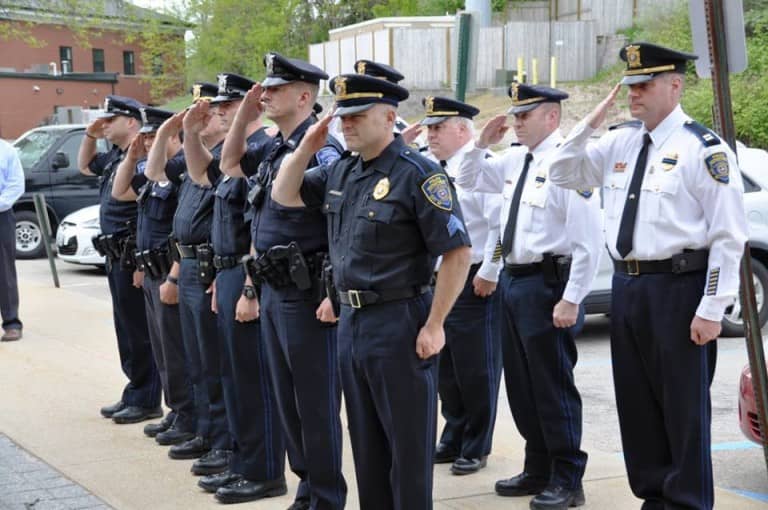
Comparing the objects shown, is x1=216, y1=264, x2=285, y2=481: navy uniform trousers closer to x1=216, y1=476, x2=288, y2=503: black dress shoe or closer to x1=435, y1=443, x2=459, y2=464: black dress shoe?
x1=216, y1=476, x2=288, y2=503: black dress shoe

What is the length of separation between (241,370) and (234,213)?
829 mm

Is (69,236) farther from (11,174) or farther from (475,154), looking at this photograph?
(475,154)

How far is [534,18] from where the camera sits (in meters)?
41.4

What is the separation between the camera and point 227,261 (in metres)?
6.15

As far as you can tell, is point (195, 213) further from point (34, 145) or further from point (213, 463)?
point (34, 145)

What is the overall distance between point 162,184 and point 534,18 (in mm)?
35875

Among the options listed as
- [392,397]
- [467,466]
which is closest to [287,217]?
[392,397]

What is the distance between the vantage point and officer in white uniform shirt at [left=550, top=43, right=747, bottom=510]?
485 centimetres

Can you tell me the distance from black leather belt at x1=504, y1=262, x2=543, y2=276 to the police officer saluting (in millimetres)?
2144

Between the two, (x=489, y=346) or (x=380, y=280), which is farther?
(x=489, y=346)

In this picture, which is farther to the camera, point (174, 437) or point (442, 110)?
point (174, 437)

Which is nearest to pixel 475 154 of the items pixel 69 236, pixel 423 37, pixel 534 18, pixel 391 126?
pixel 391 126

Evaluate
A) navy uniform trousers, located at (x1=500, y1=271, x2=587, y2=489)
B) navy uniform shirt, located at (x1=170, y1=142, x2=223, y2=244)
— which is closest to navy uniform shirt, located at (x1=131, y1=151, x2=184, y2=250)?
navy uniform shirt, located at (x1=170, y1=142, x2=223, y2=244)

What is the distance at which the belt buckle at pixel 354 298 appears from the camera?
4699 millimetres
